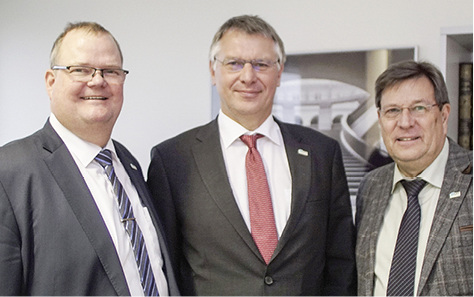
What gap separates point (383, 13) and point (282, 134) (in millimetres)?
1590

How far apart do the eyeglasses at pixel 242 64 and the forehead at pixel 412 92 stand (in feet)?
1.62

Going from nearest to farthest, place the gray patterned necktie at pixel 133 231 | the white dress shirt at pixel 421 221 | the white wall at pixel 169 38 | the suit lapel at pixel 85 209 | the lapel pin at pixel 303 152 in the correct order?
the suit lapel at pixel 85 209
the gray patterned necktie at pixel 133 231
the white dress shirt at pixel 421 221
the lapel pin at pixel 303 152
the white wall at pixel 169 38

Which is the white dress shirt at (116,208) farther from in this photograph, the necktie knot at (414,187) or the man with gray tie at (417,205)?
the necktie knot at (414,187)

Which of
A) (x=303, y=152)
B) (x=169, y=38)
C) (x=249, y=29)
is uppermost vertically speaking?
(x=169, y=38)

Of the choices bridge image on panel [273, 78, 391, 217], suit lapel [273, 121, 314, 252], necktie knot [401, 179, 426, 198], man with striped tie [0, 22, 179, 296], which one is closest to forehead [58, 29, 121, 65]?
man with striped tie [0, 22, 179, 296]

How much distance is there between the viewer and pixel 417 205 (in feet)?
6.83

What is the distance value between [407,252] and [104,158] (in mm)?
1108

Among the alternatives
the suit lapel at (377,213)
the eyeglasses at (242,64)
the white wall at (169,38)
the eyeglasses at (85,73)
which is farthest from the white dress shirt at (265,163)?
the white wall at (169,38)

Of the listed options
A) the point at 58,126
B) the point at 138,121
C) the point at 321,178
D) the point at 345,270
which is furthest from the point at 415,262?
the point at 138,121

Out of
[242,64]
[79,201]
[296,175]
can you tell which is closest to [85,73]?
[79,201]

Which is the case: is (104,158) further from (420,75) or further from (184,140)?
(420,75)

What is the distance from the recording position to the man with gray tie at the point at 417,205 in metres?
1.92

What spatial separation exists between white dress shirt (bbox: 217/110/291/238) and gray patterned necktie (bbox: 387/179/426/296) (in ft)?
1.39

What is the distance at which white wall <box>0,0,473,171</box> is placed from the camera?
11.4 feet
